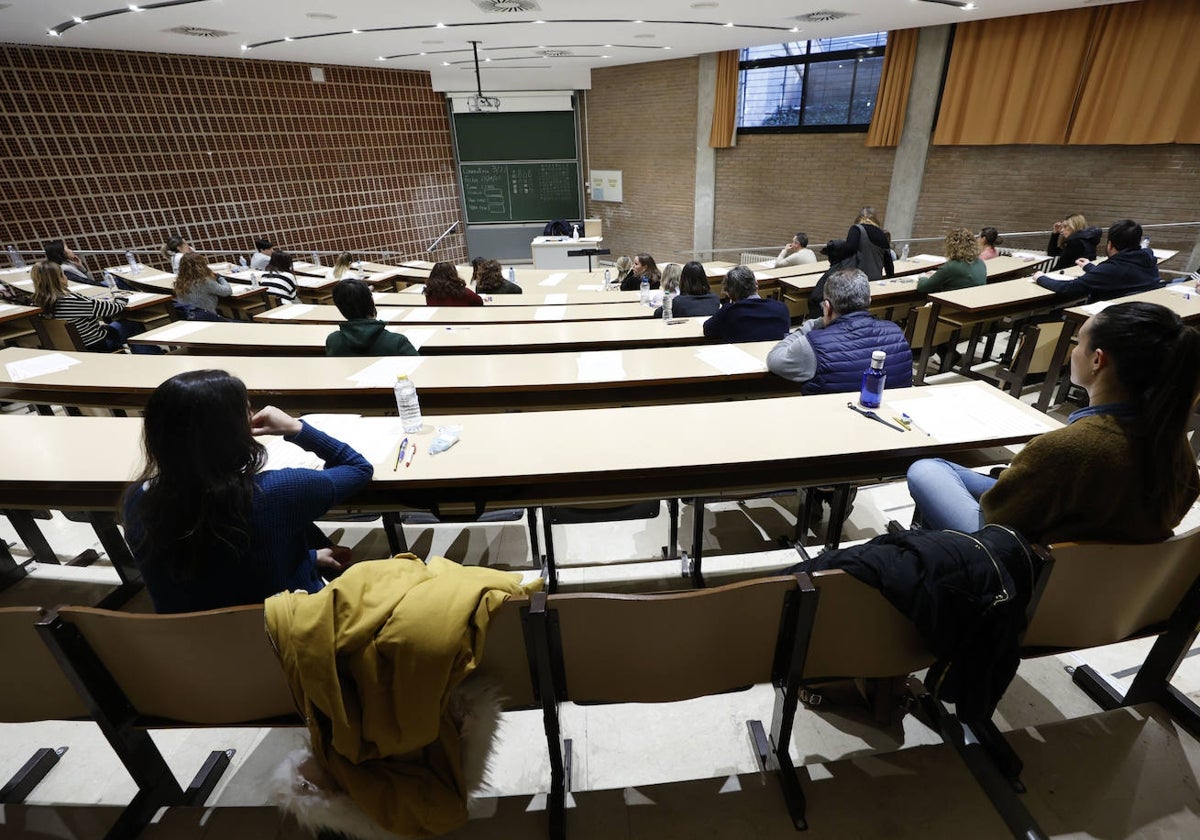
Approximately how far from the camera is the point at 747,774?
163cm

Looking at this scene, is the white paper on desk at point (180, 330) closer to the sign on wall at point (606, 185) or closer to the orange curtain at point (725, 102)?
the orange curtain at point (725, 102)

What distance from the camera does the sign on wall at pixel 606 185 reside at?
1081 cm

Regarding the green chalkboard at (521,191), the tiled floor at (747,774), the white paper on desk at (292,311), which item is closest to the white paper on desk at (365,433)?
the tiled floor at (747,774)

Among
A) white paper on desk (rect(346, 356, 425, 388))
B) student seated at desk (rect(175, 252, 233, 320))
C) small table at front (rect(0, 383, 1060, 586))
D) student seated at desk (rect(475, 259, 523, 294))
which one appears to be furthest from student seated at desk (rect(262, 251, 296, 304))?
small table at front (rect(0, 383, 1060, 586))

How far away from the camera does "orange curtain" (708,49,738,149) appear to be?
8570 mm

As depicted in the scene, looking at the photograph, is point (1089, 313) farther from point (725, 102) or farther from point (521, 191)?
point (521, 191)

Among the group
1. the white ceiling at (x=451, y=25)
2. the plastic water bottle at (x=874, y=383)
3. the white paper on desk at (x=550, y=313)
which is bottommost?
the white paper on desk at (x=550, y=313)

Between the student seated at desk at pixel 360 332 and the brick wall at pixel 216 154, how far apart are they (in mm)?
7440

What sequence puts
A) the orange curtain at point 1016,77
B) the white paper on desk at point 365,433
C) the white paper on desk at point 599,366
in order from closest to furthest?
the white paper on desk at point 365,433
the white paper on desk at point 599,366
the orange curtain at point 1016,77

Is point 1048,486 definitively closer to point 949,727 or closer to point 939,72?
point 949,727

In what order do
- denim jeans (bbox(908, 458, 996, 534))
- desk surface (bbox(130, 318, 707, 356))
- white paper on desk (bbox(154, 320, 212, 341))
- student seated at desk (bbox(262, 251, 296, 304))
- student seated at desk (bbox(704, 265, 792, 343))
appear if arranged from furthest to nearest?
student seated at desk (bbox(262, 251, 296, 304)) → white paper on desk (bbox(154, 320, 212, 341)) → desk surface (bbox(130, 318, 707, 356)) → student seated at desk (bbox(704, 265, 792, 343)) → denim jeans (bbox(908, 458, 996, 534))

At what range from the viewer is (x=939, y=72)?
272 inches

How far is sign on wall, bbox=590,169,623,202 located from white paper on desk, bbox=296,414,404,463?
9.92 meters

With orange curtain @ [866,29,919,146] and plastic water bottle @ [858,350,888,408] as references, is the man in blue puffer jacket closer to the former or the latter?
plastic water bottle @ [858,350,888,408]
